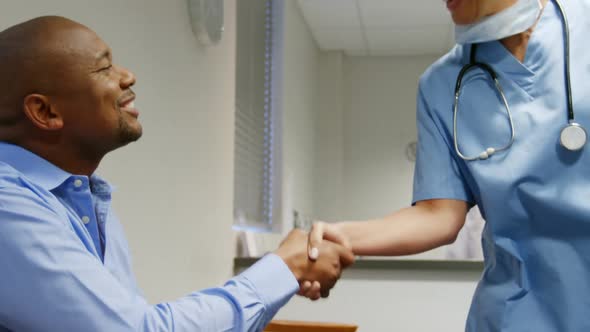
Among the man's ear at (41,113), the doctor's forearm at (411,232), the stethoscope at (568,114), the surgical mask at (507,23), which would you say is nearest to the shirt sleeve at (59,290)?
the man's ear at (41,113)

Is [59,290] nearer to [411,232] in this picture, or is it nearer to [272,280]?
[272,280]

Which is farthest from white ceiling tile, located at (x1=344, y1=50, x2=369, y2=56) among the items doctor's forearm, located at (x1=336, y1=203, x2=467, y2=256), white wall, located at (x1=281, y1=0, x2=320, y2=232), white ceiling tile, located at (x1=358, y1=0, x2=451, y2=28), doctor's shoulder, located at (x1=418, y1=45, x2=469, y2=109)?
doctor's forearm, located at (x1=336, y1=203, x2=467, y2=256)

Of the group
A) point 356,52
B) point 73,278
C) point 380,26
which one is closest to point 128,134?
point 73,278

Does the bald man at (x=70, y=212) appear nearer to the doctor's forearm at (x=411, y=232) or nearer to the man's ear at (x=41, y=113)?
the man's ear at (x=41, y=113)

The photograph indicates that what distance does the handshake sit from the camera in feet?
4.46

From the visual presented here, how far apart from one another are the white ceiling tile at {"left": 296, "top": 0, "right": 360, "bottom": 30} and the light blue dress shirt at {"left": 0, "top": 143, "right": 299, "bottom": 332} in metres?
4.16

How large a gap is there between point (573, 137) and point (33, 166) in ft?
2.80

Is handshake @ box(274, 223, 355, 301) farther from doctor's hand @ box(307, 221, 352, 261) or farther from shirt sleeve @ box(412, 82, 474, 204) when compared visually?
shirt sleeve @ box(412, 82, 474, 204)

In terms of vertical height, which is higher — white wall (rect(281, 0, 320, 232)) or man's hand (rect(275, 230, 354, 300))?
man's hand (rect(275, 230, 354, 300))

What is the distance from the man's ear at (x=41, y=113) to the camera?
111 centimetres

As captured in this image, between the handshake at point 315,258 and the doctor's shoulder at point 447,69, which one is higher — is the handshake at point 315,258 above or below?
below

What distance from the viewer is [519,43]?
137 centimetres

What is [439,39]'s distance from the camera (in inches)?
236

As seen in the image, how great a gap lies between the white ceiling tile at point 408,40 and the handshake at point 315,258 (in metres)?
4.49
